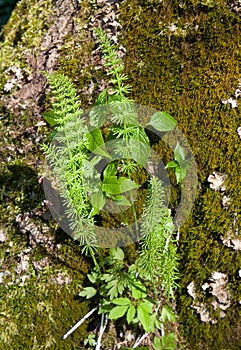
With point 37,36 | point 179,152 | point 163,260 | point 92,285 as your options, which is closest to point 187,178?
point 179,152

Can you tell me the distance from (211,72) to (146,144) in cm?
66

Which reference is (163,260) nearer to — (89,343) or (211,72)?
(89,343)

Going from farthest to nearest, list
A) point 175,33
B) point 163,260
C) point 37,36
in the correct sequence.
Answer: point 37,36 → point 175,33 → point 163,260

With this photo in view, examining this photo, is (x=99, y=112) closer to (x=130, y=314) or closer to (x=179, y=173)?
(x=179, y=173)

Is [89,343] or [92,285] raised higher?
[92,285]

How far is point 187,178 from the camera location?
262 cm

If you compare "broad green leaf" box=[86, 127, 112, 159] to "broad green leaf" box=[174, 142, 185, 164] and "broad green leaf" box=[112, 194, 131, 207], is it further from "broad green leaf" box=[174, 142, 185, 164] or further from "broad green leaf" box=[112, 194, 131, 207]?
"broad green leaf" box=[174, 142, 185, 164]

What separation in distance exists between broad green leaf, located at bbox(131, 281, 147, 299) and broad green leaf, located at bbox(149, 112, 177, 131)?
872 millimetres

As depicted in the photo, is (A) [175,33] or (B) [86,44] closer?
(A) [175,33]

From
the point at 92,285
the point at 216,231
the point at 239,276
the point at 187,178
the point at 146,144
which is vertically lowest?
the point at 92,285

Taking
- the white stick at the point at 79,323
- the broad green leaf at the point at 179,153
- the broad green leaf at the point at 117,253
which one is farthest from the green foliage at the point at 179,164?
the white stick at the point at 79,323

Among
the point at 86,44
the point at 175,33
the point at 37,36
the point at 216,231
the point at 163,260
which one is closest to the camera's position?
the point at 163,260

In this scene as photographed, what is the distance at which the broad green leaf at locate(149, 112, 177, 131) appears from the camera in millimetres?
2506

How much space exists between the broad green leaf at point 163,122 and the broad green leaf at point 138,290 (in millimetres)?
872
